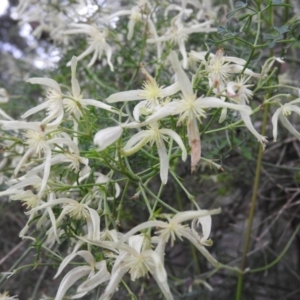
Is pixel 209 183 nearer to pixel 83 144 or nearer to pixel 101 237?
pixel 83 144

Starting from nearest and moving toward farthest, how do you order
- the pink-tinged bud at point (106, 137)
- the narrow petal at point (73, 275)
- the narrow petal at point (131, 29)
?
1. the pink-tinged bud at point (106, 137)
2. the narrow petal at point (73, 275)
3. the narrow petal at point (131, 29)

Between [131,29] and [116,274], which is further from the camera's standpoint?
[131,29]

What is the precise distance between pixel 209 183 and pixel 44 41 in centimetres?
78

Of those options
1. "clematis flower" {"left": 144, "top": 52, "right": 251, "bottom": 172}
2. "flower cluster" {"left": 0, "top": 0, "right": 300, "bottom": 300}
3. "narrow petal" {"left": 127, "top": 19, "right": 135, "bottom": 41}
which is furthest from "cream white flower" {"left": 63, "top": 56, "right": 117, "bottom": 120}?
"narrow petal" {"left": 127, "top": 19, "right": 135, "bottom": 41}

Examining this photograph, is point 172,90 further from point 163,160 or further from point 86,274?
point 86,274

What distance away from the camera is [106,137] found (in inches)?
22.3

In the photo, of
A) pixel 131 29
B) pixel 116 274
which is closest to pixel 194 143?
pixel 116 274

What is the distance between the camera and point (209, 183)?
52.2 inches

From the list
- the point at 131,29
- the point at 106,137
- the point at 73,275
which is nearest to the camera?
the point at 106,137

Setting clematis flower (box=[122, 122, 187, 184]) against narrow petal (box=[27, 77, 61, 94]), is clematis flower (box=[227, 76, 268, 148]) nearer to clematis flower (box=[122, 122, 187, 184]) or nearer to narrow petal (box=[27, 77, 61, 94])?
clematis flower (box=[122, 122, 187, 184])

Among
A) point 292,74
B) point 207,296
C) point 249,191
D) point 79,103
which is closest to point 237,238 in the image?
point 249,191

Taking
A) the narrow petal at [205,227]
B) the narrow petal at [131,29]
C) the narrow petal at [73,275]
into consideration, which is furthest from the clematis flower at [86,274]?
the narrow petal at [131,29]

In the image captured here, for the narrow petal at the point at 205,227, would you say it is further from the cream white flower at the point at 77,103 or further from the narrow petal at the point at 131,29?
the narrow petal at the point at 131,29

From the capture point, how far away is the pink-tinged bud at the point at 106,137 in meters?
0.56
